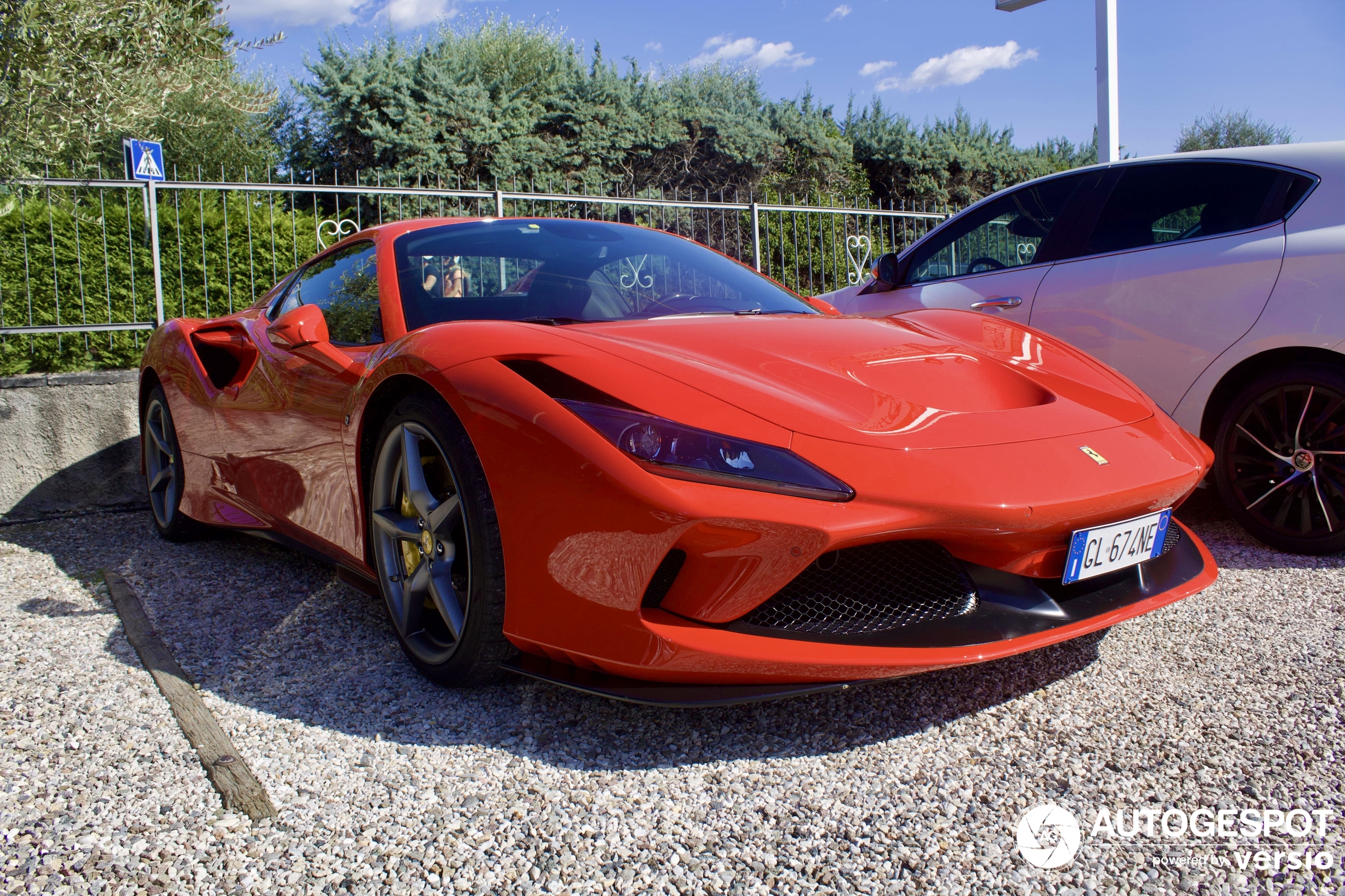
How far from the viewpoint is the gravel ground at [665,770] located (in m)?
1.59

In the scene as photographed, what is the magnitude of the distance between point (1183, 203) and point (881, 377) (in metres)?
2.18

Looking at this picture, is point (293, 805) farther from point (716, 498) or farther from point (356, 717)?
point (716, 498)

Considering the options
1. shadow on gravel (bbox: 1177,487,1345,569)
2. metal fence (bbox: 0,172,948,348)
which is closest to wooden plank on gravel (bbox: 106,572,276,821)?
shadow on gravel (bbox: 1177,487,1345,569)

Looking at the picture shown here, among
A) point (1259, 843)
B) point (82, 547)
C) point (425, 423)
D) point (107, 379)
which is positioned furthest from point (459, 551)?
point (107, 379)

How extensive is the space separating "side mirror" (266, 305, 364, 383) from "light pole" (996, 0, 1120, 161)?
714cm

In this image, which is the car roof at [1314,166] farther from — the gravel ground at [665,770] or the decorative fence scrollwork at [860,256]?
the decorative fence scrollwork at [860,256]

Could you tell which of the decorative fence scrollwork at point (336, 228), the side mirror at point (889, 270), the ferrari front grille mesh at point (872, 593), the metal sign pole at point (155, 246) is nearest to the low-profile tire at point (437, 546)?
the ferrari front grille mesh at point (872, 593)

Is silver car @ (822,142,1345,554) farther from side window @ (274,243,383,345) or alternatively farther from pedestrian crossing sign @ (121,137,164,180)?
pedestrian crossing sign @ (121,137,164,180)

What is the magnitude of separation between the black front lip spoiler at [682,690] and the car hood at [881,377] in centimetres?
49

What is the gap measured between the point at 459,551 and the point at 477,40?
18348 mm

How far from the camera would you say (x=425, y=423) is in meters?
2.27

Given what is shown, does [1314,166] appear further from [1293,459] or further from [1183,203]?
[1293,459]

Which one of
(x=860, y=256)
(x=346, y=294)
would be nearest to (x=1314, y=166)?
(x=346, y=294)

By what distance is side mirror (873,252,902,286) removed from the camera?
452 cm
